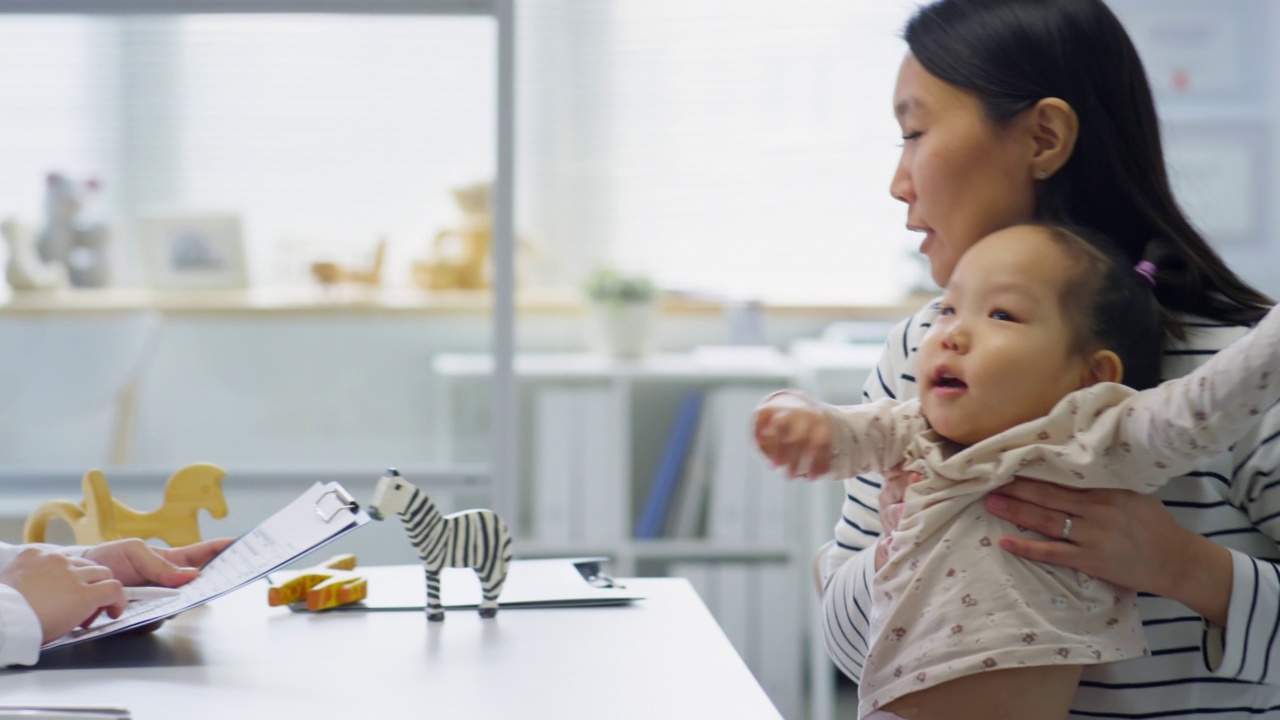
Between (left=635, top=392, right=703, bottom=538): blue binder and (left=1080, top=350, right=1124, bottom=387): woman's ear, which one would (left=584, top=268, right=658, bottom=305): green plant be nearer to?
(left=635, top=392, right=703, bottom=538): blue binder

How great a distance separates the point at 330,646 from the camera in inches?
41.3

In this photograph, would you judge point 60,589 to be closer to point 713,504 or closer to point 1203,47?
point 713,504

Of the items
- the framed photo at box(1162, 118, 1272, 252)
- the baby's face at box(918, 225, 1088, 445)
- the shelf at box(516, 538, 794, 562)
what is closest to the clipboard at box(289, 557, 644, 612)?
the baby's face at box(918, 225, 1088, 445)

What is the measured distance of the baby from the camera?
908 mm

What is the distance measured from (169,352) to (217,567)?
Result: 3.77ft

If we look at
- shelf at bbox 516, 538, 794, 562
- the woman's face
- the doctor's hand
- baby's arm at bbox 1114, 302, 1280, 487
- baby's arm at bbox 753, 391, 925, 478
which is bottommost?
shelf at bbox 516, 538, 794, 562

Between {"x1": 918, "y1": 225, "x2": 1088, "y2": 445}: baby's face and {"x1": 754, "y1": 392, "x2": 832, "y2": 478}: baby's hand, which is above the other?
{"x1": 918, "y1": 225, "x2": 1088, "y2": 445}: baby's face

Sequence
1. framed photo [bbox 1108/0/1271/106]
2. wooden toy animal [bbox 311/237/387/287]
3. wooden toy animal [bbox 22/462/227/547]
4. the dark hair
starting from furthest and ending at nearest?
framed photo [bbox 1108/0/1271/106]
wooden toy animal [bbox 311/237/387/287]
wooden toy animal [bbox 22/462/227/547]
the dark hair

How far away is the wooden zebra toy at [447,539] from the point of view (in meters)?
1.06

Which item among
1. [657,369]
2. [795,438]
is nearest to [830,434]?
[795,438]


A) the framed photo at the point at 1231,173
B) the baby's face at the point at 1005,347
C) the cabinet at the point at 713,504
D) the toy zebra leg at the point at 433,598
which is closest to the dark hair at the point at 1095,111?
the baby's face at the point at 1005,347

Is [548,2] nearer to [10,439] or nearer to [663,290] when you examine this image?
[663,290]

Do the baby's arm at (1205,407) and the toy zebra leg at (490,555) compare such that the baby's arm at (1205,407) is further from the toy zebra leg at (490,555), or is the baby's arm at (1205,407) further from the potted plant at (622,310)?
the potted plant at (622,310)

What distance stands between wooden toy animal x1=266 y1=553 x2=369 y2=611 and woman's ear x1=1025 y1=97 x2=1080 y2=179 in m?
0.73
